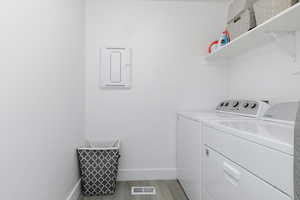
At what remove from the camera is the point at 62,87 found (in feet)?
5.47

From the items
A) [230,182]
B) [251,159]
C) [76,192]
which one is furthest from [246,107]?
[76,192]

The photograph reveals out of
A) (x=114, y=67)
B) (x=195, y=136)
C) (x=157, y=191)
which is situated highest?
(x=114, y=67)

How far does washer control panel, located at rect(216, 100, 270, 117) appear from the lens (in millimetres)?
1694

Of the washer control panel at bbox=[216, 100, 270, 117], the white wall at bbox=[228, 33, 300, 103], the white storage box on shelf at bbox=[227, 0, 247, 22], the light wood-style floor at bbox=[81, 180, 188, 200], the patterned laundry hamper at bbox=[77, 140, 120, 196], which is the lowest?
the light wood-style floor at bbox=[81, 180, 188, 200]

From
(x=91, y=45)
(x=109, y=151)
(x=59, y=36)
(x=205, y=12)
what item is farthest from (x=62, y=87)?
(x=205, y=12)

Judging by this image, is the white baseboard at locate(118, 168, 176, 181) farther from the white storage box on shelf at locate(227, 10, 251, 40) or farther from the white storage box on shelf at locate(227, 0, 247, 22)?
the white storage box on shelf at locate(227, 0, 247, 22)

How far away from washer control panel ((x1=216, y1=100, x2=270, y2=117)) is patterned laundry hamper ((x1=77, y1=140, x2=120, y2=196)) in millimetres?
1191

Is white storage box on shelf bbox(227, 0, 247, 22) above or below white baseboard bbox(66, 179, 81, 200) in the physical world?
above

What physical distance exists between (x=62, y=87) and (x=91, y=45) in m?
0.97

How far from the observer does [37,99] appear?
1.23 metres

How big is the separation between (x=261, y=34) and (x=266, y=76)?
43 cm

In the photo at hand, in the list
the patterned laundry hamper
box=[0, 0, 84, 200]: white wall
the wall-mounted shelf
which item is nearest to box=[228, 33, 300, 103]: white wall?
the wall-mounted shelf

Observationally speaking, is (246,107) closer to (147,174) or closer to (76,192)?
(147,174)

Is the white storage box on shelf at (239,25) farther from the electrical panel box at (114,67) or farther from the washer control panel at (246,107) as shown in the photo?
A: the electrical panel box at (114,67)
